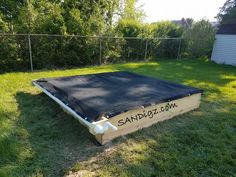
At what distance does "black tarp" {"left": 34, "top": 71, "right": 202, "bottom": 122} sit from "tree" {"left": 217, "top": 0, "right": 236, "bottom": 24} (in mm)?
17641

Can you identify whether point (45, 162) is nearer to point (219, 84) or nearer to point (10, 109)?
point (10, 109)

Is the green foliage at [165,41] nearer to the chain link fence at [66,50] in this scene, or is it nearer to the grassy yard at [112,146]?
the chain link fence at [66,50]

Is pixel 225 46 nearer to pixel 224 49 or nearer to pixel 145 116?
pixel 224 49

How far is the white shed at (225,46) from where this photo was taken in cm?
1108

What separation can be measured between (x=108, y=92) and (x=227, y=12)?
19882mm

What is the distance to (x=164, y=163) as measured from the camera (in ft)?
7.60

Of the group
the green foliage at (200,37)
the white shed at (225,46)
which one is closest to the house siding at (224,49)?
the white shed at (225,46)

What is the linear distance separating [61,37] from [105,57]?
7.19ft

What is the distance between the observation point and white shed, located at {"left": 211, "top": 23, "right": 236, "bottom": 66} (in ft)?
36.3

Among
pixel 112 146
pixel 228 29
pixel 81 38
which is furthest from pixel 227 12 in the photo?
pixel 112 146

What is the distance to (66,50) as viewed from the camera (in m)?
7.73

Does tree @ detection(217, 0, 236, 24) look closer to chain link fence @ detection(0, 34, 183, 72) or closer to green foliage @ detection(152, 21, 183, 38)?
green foliage @ detection(152, 21, 183, 38)

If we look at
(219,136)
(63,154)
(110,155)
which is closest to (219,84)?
(219,136)

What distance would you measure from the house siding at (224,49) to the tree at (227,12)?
8103 millimetres
